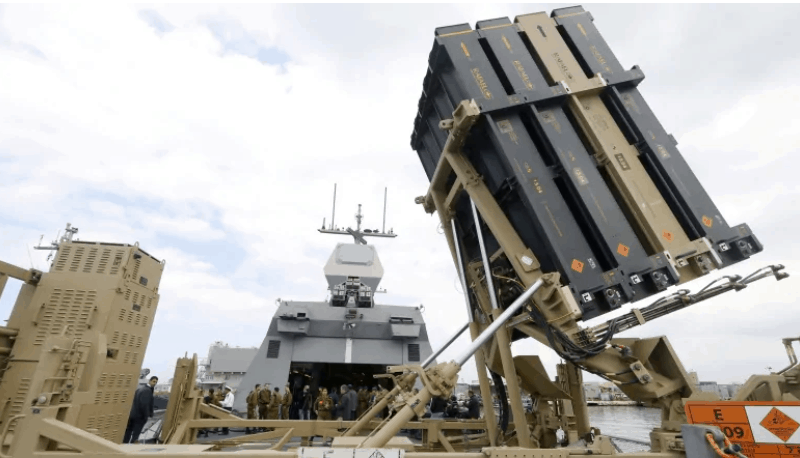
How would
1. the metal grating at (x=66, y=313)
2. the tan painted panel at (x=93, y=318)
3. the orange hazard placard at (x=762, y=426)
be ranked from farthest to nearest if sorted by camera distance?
the metal grating at (x=66, y=313), the tan painted panel at (x=93, y=318), the orange hazard placard at (x=762, y=426)

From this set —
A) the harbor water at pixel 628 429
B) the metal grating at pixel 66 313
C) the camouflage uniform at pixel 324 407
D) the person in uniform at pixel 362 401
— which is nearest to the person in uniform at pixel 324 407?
the camouflage uniform at pixel 324 407

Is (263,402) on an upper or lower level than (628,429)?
upper

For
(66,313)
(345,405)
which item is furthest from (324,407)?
(66,313)

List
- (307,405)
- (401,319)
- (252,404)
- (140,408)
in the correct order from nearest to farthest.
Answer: (140,408)
(252,404)
(401,319)
(307,405)

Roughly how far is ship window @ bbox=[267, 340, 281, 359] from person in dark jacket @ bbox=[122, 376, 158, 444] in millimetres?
4237

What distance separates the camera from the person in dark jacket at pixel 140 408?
6824 mm

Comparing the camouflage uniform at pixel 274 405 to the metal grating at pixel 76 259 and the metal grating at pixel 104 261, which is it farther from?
the metal grating at pixel 76 259

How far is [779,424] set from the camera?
3.28 meters

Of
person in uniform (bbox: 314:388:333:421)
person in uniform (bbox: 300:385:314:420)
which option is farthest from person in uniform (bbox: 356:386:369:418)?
person in uniform (bbox: 300:385:314:420)

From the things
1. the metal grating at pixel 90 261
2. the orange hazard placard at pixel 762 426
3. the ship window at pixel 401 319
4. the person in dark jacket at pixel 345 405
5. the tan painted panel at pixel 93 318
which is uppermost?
the ship window at pixel 401 319

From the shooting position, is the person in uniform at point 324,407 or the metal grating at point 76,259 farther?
the person in uniform at point 324,407

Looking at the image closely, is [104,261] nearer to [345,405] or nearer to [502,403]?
[502,403]

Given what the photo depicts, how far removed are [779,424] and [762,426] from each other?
0.40ft

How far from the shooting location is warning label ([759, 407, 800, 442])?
3.23 meters
